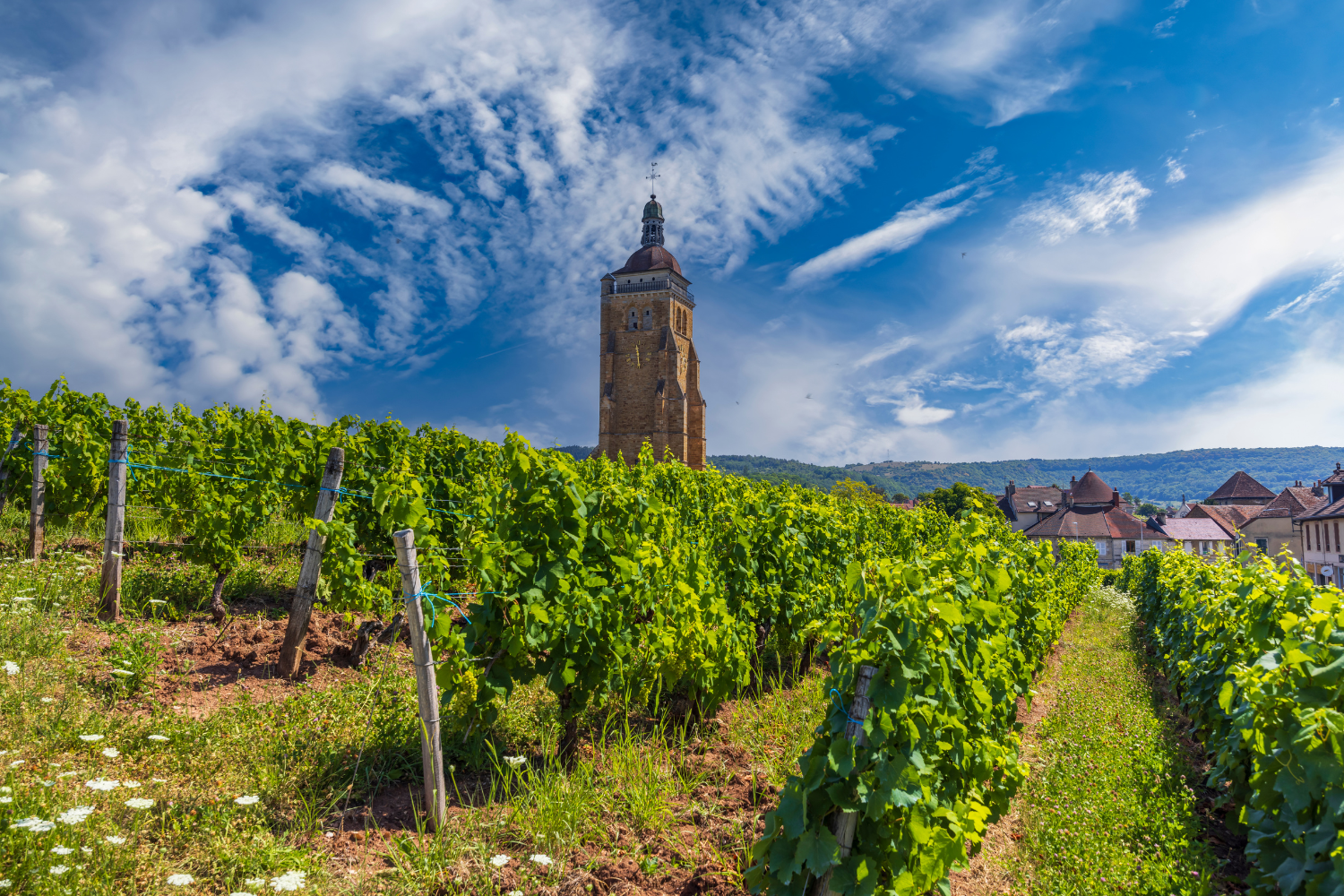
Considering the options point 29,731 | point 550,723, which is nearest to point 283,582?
point 29,731

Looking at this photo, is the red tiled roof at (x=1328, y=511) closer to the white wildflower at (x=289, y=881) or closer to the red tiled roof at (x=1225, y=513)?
the red tiled roof at (x=1225, y=513)

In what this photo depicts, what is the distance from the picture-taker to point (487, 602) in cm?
400

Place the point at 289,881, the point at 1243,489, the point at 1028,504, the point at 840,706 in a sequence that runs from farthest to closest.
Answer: the point at 1028,504 < the point at 1243,489 < the point at 840,706 < the point at 289,881

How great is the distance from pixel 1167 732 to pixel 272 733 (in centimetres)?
851

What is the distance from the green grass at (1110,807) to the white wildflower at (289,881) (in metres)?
3.59

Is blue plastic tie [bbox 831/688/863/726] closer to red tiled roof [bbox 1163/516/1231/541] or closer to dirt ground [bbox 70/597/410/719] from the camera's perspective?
dirt ground [bbox 70/597/410/719]

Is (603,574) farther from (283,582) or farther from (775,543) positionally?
(283,582)

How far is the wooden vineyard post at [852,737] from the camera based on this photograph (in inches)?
104

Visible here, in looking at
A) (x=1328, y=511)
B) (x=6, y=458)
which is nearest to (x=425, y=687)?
(x=6, y=458)

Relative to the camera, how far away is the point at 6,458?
753 cm

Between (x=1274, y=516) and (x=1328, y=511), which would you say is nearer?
(x=1328, y=511)

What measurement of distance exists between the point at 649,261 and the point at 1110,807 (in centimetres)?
5102

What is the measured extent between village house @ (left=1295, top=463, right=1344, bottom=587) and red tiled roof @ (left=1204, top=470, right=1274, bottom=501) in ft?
133

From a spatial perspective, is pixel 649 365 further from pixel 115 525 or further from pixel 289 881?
pixel 289 881
